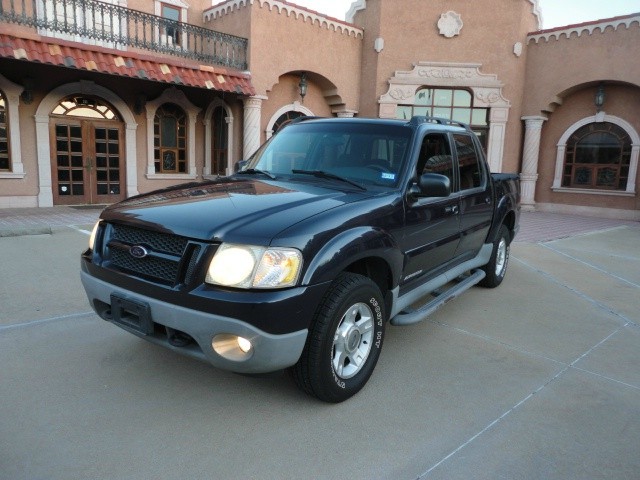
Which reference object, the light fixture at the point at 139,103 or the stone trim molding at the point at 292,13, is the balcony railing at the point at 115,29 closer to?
the stone trim molding at the point at 292,13

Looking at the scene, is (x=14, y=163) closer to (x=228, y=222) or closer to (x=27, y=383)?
(x=27, y=383)

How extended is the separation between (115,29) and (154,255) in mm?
13009

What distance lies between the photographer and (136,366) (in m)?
3.45

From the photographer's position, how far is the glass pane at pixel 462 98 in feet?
51.8

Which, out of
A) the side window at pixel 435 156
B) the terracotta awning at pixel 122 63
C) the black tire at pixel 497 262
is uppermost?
the terracotta awning at pixel 122 63

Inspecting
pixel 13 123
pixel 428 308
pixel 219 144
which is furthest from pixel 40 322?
pixel 219 144

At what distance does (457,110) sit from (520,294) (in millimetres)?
11489

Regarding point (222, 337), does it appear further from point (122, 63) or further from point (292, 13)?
point (292, 13)

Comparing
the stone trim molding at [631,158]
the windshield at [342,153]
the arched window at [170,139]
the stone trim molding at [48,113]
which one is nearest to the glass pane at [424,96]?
the stone trim molding at [631,158]

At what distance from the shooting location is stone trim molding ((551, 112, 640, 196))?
14258 millimetres

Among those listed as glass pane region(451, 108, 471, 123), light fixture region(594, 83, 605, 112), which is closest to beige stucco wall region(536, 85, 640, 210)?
light fixture region(594, 83, 605, 112)

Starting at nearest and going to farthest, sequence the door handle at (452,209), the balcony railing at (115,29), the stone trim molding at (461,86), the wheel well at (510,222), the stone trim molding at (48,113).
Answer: the door handle at (452,209) < the wheel well at (510,222) < the balcony railing at (115,29) < the stone trim molding at (48,113) < the stone trim molding at (461,86)

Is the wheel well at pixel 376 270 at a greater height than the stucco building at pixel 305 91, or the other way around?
the stucco building at pixel 305 91

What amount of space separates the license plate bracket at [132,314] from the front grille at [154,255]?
0.17 metres
